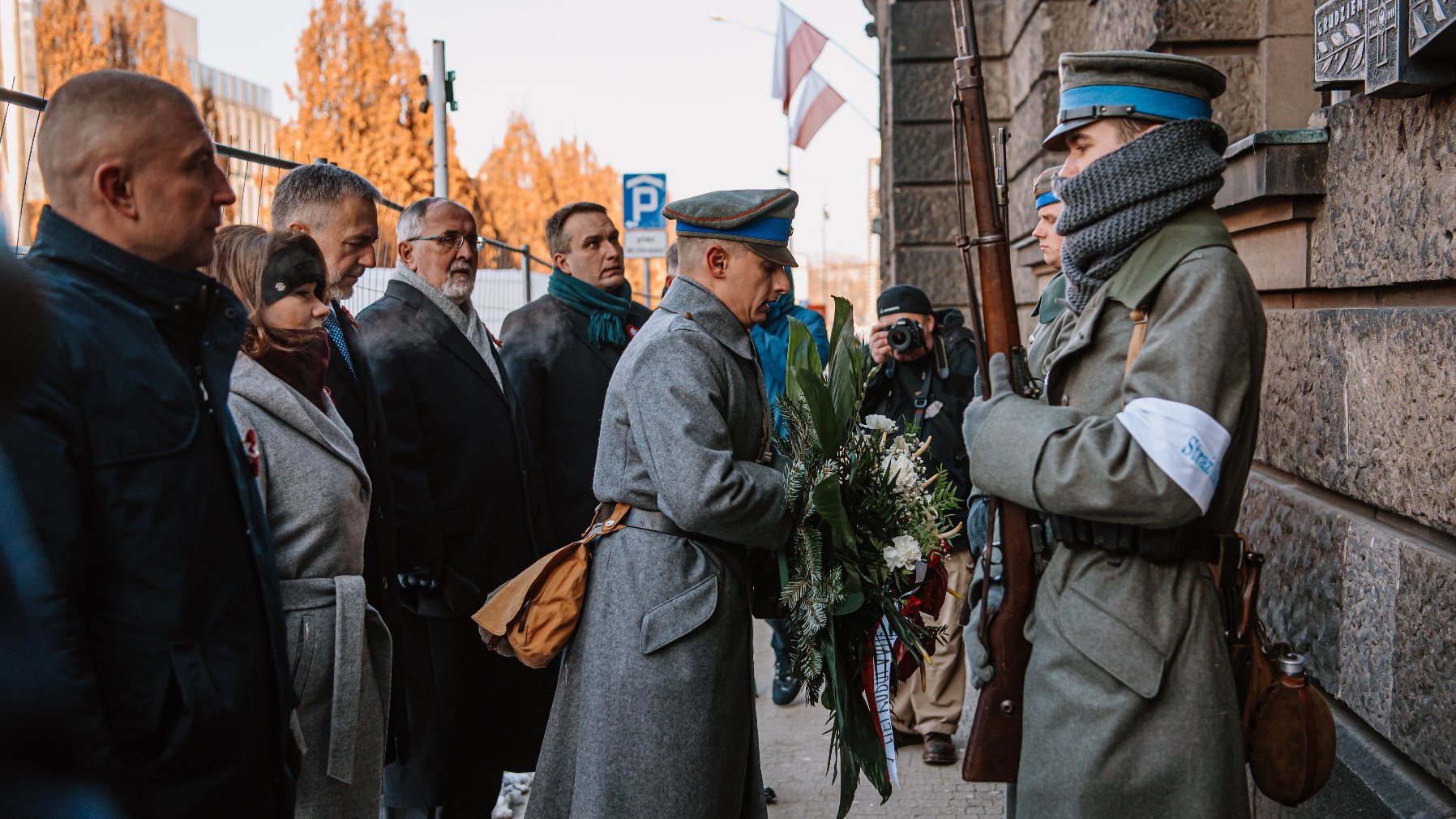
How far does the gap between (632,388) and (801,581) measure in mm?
613

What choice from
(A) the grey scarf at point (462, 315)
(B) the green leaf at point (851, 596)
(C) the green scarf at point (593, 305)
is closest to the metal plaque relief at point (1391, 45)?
(B) the green leaf at point (851, 596)

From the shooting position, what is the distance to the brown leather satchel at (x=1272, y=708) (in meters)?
2.21

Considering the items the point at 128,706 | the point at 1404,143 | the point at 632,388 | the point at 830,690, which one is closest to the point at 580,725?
the point at 830,690

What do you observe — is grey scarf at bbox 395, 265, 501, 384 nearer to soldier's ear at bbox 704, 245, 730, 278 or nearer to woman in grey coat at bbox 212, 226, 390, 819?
woman in grey coat at bbox 212, 226, 390, 819

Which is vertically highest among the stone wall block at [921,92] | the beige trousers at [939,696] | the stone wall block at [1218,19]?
the stone wall block at [921,92]

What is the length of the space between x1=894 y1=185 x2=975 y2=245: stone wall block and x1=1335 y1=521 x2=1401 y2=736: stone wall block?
7687 mm

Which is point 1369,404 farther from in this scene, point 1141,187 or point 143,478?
point 143,478

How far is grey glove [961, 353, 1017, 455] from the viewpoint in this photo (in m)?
2.41

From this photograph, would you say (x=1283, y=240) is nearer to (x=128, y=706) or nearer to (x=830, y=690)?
(x=830, y=690)

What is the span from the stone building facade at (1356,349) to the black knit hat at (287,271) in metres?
1.98

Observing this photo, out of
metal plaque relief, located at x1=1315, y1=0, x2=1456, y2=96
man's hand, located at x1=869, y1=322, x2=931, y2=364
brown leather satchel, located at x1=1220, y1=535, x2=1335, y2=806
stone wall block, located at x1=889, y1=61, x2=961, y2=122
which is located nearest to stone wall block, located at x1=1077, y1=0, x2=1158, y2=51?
metal plaque relief, located at x1=1315, y1=0, x2=1456, y2=96

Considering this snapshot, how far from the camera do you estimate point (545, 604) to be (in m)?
2.96

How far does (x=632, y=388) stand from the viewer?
288 centimetres

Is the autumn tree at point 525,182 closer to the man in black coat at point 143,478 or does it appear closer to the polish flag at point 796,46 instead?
the polish flag at point 796,46
